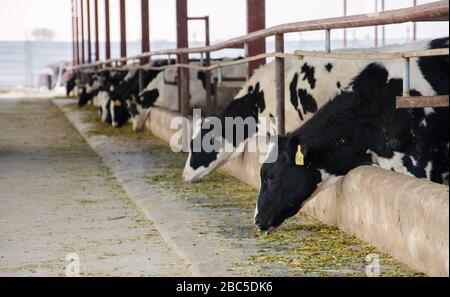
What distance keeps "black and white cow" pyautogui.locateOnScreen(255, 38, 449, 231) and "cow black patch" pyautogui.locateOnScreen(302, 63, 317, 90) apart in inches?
85.9

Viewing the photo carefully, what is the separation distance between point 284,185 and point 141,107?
1032 centimetres

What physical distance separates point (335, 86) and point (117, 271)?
428 centimetres

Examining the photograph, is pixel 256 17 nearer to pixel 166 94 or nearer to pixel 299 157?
pixel 299 157

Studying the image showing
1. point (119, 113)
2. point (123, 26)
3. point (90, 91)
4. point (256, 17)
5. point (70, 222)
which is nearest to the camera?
point (70, 222)

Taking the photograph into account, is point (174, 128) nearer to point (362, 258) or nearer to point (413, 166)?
point (413, 166)

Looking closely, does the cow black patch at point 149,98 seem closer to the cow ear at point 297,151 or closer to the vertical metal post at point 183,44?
the vertical metal post at point 183,44

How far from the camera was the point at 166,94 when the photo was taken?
56.2 feet

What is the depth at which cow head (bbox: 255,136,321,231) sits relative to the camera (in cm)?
654

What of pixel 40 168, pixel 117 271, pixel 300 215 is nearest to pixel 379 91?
pixel 300 215

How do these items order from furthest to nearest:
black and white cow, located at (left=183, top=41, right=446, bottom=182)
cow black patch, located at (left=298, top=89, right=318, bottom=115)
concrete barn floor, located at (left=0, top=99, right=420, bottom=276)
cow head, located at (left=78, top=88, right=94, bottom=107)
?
1. cow head, located at (left=78, top=88, right=94, bottom=107)
2. cow black patch, located at (left=298, top=89, right=318, bottom=115)
3. black and white cow, located at (left=183, top=41, right=446, bottom=182)
4. concrete barn floor, located at (left=0, top=99, right=420, bottom=276)

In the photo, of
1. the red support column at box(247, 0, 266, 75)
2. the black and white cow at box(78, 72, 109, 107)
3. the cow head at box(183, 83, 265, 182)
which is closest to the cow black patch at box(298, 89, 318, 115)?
the cow head at box(183, 83, 265, 182)

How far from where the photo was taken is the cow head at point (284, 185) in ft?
21.4

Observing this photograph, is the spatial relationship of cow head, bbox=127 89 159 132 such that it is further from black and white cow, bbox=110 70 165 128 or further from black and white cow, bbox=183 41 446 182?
black and white cow, bbox=183 41 446 182

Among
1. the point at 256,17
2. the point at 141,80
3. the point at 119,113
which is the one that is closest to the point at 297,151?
the point at 256,17
